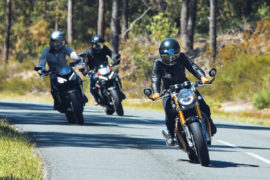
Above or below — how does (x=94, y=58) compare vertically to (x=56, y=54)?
below

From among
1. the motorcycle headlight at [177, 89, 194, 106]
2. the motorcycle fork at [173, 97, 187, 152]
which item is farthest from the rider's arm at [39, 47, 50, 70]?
the motorcycle headlight at [177, 89, 194, 106]

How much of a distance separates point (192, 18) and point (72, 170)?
32.0 metres

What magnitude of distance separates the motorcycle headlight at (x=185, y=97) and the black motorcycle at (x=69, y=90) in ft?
19.7

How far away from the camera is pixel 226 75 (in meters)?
30.5

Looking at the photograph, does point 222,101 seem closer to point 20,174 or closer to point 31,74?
point 31,74

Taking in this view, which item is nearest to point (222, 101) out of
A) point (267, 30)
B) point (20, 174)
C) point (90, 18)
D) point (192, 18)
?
point (267, 30)

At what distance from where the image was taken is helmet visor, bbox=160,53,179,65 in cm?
948

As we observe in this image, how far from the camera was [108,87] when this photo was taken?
17766 mm

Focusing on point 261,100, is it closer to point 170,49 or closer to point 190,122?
point 170,49

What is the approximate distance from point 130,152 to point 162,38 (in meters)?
26.1

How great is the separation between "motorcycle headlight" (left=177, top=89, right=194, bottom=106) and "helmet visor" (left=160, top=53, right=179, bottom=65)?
2.19 feet

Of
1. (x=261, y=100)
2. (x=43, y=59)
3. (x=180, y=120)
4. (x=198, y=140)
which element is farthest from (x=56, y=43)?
(x=261, y=100)

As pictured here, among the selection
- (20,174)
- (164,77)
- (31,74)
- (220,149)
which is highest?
(164,77)

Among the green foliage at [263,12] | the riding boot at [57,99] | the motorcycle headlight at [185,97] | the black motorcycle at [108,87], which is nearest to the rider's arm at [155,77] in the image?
the motorcycle headlight at [185,97]
